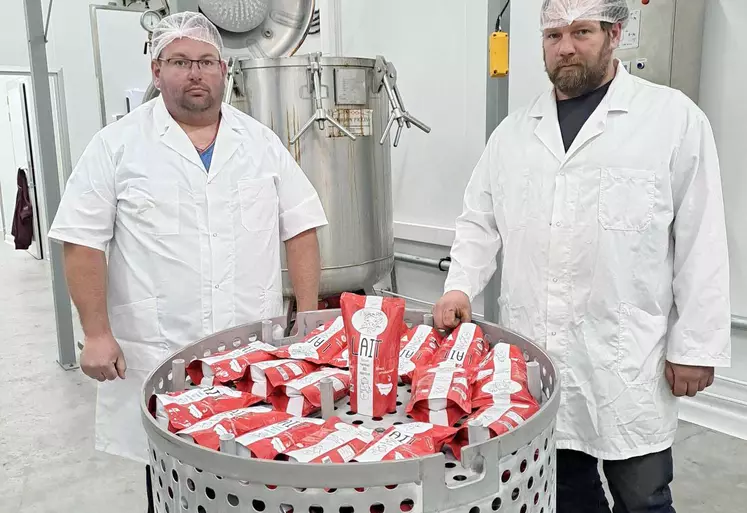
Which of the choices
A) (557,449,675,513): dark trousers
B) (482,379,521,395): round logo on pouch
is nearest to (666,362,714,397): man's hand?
(557,449,675,513): dark trousers

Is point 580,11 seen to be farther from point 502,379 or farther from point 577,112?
point 502,379

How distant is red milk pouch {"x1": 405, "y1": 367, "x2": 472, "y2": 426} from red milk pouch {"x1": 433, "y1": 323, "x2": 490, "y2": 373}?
0.25 ft

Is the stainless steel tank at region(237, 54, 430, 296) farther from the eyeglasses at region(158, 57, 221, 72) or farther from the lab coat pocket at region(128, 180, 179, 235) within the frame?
the lab coat pocket at region(128, 180, 179, 235)

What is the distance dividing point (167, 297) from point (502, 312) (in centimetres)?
77

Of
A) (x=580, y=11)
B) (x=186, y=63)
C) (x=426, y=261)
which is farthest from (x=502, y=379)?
(x=426, y=261)

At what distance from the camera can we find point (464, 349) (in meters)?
0.97

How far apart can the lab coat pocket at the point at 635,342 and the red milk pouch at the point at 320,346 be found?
62cm

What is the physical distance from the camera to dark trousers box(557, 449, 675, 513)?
1319 millimetres

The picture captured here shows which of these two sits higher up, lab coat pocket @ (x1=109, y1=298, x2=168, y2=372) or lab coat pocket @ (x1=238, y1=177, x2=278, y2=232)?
lab coat pocket @ (x1=238, y1=177, x2=278, y2=232)

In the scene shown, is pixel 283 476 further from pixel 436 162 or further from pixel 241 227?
pixel 436 162

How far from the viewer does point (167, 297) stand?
4.73 ft

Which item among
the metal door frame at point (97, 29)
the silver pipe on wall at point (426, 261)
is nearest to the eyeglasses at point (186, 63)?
the silver pipe on wall at point (426, 261)

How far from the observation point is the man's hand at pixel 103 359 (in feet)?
4.50

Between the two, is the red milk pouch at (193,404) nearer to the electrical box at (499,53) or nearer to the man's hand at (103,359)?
the man's hand at (103,359)
